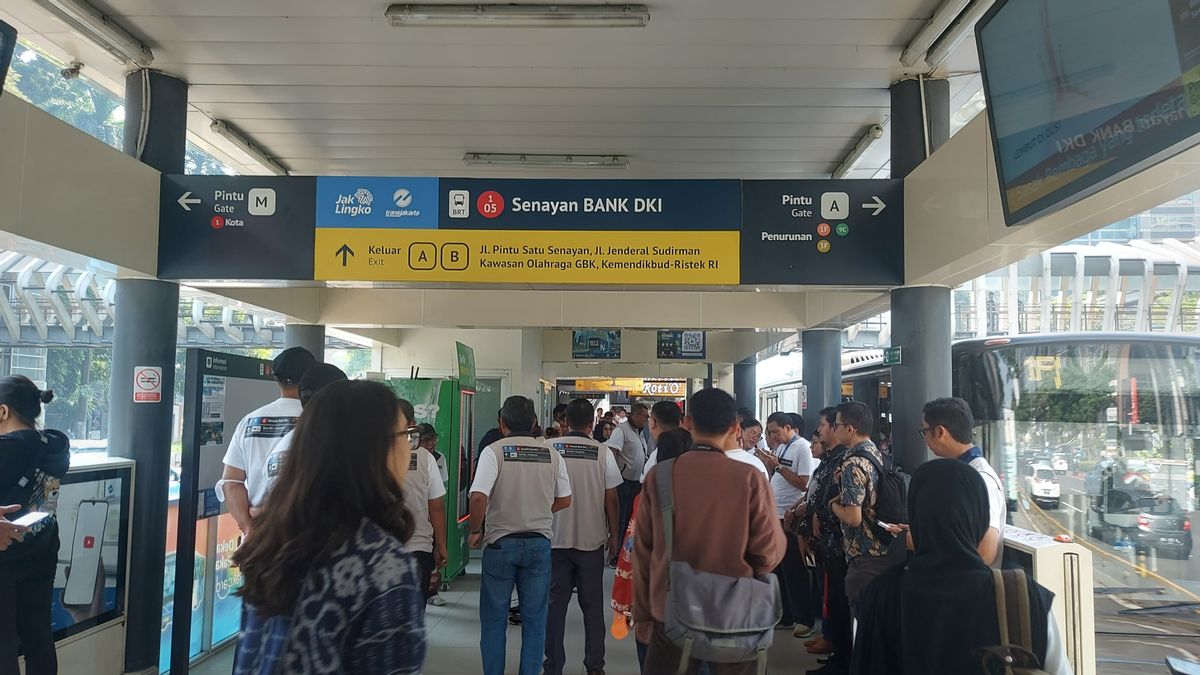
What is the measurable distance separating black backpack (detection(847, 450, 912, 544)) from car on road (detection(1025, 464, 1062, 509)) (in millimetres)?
4857

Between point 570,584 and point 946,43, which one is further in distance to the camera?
point 570,584

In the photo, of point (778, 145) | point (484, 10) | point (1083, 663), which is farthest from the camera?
point (778, 145)

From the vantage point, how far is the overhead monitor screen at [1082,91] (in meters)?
1.99

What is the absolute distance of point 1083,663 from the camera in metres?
Answer: 3.01

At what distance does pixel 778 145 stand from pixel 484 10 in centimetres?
310

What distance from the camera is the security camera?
481 centimetres

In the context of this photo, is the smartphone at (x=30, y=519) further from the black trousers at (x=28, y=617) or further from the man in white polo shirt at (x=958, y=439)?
the man in white polo shirt at (x=958, y=439)

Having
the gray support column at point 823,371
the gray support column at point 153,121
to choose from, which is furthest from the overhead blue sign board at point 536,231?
the gray support column at point 823,371

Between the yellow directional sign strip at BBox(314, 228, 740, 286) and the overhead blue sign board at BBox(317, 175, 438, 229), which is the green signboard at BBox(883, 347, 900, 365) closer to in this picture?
the yellow directional sign strip at BBox(314, 228, 740, 286)

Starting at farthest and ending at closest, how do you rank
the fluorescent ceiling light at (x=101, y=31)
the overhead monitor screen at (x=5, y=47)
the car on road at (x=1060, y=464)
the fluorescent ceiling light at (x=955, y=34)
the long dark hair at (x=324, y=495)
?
the car on road at (x=1060, y=464)
the fluorescent ceiling light at (x=101, y=31)
the fluorescent ceiling light at (x=955, y=34)
the overhead monitor screen at (x=5, y=47)
the long dark hair at (x=324, y=495)

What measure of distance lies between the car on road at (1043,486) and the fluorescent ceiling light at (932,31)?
512 centimetres

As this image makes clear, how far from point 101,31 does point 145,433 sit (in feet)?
7.79

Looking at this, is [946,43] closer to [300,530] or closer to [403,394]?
[300,530]

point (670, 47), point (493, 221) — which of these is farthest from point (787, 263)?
point (493, 221)
